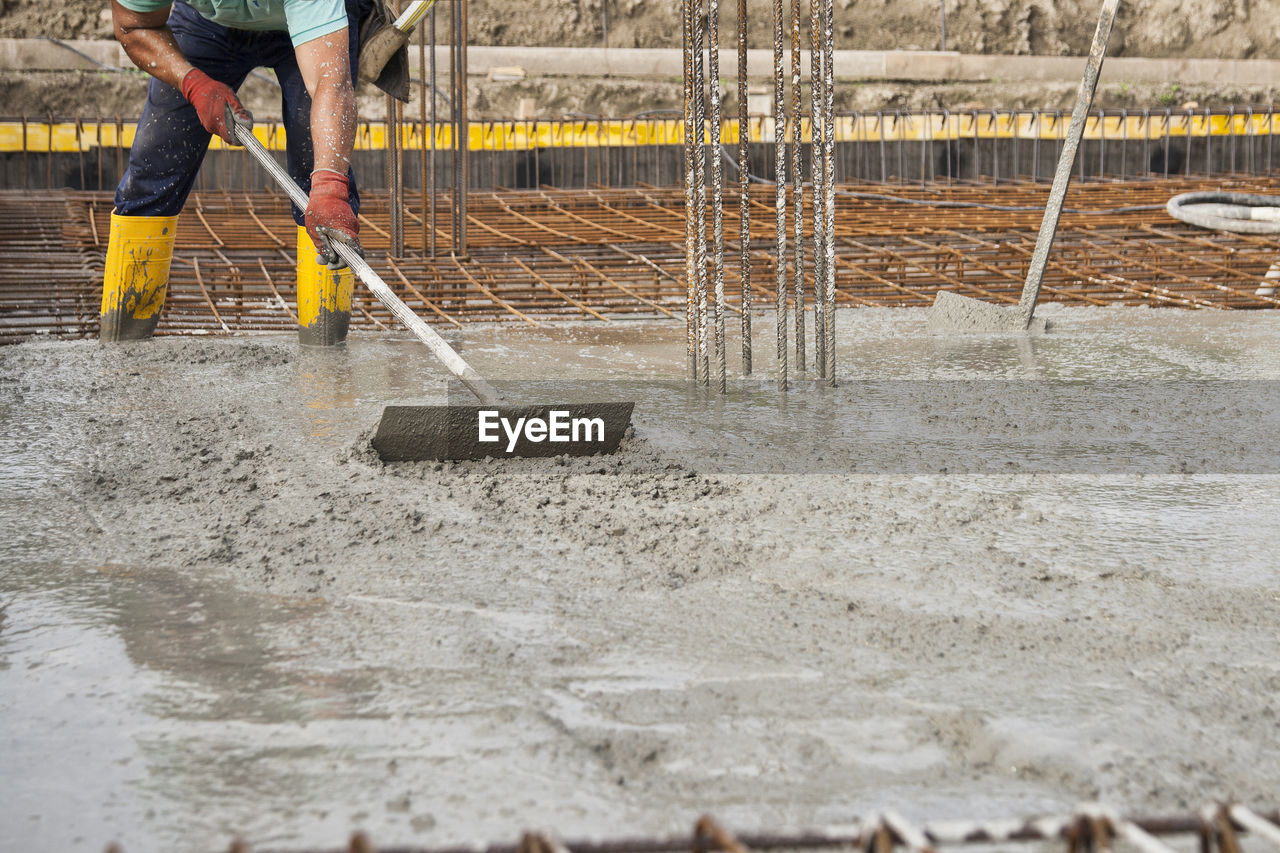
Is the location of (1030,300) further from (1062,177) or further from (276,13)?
(276,13)

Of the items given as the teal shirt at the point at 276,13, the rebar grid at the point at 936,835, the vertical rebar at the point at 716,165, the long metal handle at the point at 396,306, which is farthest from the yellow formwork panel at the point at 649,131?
the rebar grid at the point at 936,835

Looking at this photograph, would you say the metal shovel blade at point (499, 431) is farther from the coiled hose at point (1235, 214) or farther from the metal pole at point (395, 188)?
the coiled hose at point (1235, 214)

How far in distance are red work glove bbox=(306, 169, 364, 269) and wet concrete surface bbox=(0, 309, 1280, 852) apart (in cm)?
47

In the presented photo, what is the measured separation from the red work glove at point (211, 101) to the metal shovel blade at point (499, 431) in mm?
1483

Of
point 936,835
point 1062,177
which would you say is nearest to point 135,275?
point 1062,177

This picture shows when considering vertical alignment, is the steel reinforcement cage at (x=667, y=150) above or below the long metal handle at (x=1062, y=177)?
above

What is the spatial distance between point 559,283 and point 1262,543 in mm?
4060

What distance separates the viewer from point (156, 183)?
399 cm

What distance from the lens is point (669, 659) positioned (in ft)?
5.35

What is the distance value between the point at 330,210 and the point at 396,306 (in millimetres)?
410

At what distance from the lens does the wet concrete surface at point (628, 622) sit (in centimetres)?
129

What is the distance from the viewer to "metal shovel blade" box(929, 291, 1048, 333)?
4.42 metres

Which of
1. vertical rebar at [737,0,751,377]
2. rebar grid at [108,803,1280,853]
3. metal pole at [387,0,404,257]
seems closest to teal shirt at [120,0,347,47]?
vertical rebar at [737,0,751,377]

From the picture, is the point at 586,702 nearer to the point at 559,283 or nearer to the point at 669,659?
the point at 669,659
